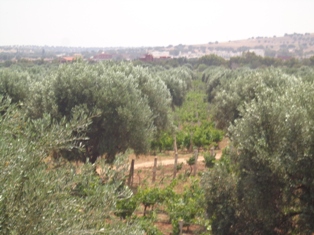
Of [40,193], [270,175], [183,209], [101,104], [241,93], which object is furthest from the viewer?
[241,93]

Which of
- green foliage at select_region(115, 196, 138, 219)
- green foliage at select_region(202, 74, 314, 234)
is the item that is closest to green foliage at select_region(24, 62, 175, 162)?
green foliage at select_region(115, 196, 138, 219)

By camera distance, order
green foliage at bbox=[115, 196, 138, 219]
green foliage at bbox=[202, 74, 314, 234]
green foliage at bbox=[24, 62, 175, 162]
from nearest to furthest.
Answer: green foliage at bbox=[202, 74, 314, 234]
green foliage at bbox=[115, 196, 138, 219]
green foliage at bbox=[24, 62, 175, 162]

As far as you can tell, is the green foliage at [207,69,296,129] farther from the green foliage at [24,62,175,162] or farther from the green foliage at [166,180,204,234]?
the green foliage at [166,180,204,234]

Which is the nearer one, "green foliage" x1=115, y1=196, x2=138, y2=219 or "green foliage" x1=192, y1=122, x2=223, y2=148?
"green foliage" x1=115, y1=196, x2=138, y2=219

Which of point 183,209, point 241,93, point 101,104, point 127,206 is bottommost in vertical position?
point 183,209

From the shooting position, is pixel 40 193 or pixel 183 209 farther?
pixel 183 209

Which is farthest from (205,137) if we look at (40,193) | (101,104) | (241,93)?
(40,193)

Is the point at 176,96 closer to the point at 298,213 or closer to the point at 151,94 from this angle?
the point at 151,94

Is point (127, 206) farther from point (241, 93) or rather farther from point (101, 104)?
point (241, 93)

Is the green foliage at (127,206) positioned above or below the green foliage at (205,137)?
above

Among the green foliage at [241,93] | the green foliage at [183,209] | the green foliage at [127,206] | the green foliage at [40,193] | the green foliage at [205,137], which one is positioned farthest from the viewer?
the green foliage at [205,137]

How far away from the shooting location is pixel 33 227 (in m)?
4.81

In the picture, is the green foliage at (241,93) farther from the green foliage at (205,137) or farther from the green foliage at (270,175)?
the green foliage at (270,175)

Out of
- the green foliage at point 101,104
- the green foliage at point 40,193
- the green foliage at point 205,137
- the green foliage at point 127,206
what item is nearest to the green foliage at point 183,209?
the green foliage at point 127,206
